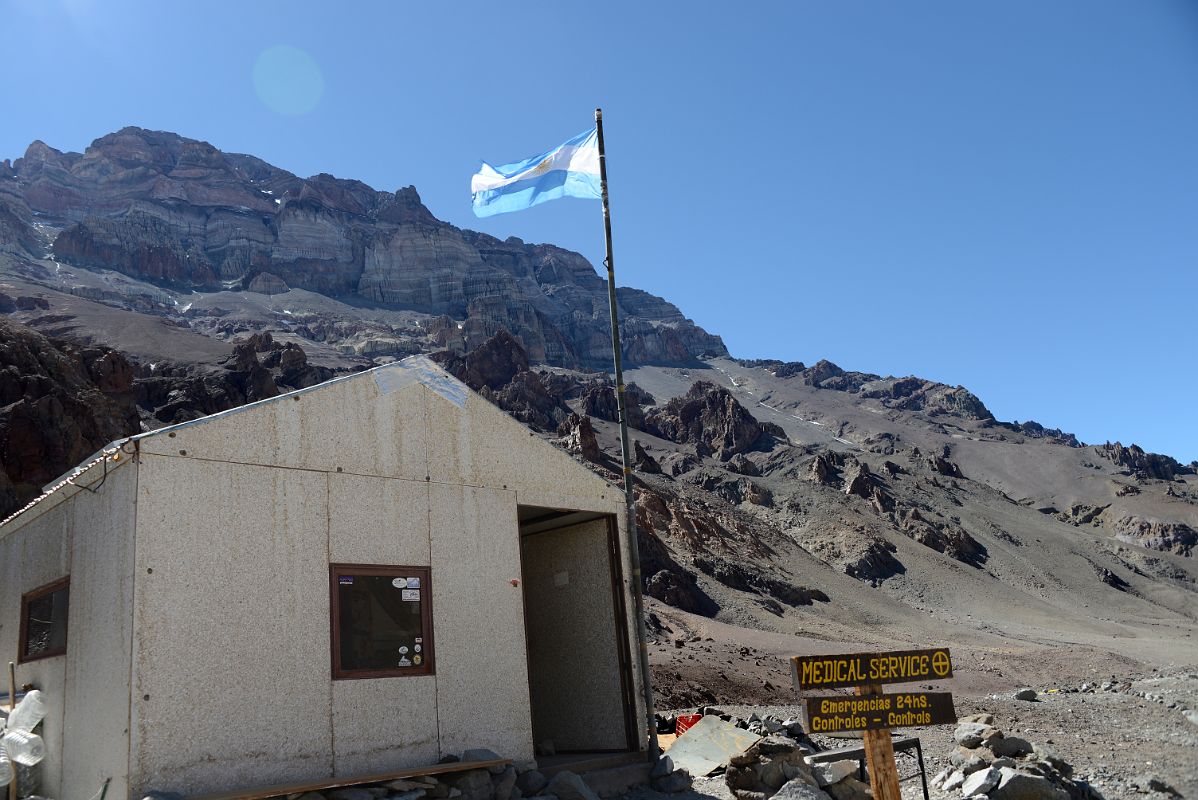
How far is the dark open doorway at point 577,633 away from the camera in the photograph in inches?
503

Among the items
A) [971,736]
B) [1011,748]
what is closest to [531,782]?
[1011,748]

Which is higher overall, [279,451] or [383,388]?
[383,388]

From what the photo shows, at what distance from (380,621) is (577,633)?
399cm

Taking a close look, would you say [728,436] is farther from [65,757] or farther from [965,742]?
[65,757]

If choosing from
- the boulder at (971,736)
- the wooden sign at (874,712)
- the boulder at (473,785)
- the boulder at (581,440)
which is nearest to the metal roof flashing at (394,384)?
the boulder at (473,785)

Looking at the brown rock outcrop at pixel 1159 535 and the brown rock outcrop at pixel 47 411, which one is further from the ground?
the brown rock outcrop at pixel 47 411

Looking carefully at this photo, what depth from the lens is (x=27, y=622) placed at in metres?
10.9

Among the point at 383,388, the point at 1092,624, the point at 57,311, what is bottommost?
the point at 1092,624

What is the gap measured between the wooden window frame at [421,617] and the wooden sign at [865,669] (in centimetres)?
410

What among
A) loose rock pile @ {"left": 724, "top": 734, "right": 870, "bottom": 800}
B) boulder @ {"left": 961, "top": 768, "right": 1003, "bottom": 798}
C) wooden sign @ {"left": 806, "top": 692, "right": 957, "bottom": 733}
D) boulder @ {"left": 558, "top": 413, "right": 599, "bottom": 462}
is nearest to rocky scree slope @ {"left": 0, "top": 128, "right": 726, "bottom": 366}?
boulder @ {"left": 558, "top": 413, "right": 599, "bottom": 462}

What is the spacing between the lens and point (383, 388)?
10.9 m

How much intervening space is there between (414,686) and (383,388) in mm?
3313

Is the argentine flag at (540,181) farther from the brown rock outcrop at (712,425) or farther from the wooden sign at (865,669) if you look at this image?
the brown rock outcrop at (712,425)

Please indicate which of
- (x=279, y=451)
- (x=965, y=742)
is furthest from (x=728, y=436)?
(x=279, y=451)
